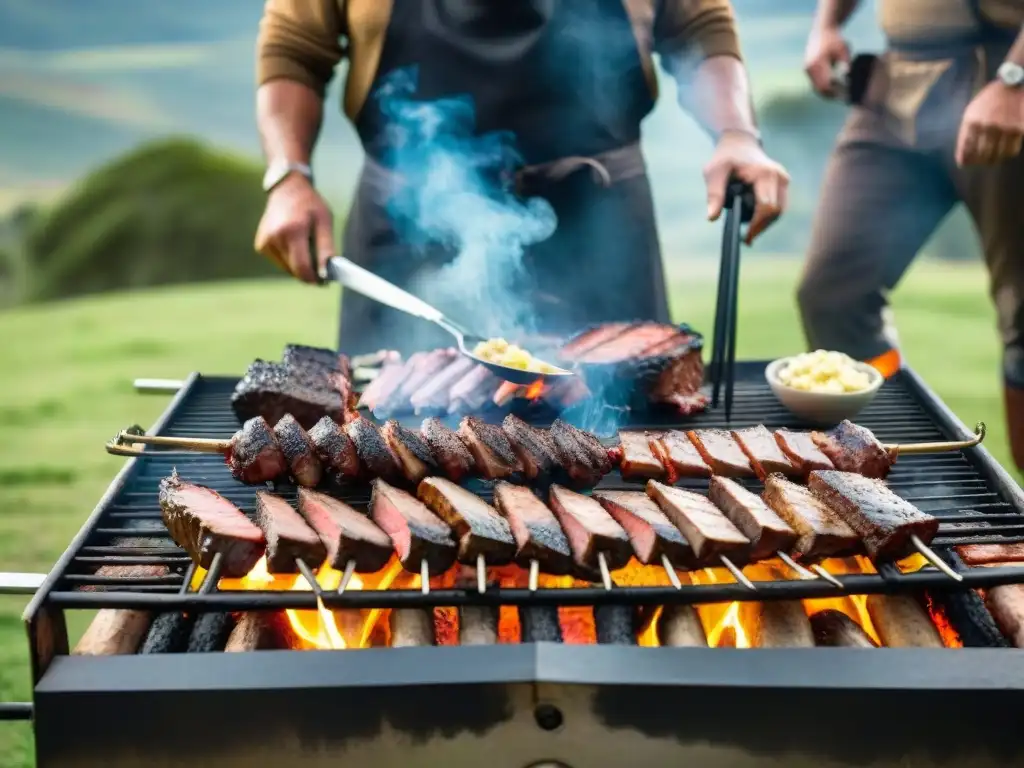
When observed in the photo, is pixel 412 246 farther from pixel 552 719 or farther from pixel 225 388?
pixel 552 719

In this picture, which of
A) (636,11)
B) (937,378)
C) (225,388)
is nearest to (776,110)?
(937,378)

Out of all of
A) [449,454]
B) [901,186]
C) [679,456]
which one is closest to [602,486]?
[679,456]

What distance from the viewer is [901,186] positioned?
548cm

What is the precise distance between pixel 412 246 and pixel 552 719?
277cm

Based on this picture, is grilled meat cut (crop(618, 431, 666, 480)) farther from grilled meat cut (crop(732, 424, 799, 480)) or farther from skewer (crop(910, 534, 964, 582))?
skewer (crop(910, 534, 964, 582))

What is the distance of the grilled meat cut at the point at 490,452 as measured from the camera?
2928 mm

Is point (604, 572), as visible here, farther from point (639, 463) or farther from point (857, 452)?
point (857, 452)

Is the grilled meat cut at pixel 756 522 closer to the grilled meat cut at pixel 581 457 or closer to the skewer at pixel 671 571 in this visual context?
the skewer at pixel 671 571

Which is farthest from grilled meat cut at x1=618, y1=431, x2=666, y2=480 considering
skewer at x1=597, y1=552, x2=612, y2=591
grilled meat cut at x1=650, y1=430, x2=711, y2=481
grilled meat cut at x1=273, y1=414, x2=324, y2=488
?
grilled meat cut at x1=273, y1=414, x2=324, y2=488

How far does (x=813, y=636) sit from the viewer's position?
8.00 feet

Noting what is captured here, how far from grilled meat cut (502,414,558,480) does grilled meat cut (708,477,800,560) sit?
0.56m

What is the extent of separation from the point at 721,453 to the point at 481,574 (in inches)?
43.1

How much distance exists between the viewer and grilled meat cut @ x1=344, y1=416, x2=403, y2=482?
113 inches

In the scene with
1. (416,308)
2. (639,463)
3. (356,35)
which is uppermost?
(356,35)
